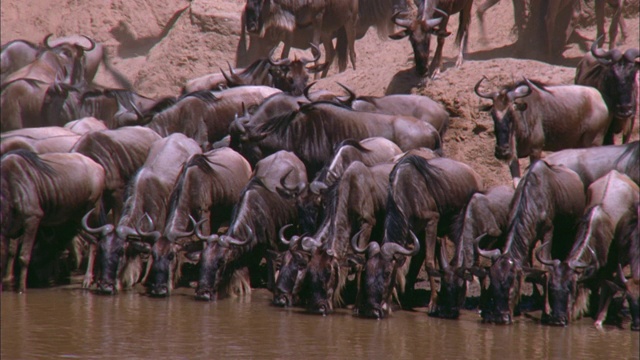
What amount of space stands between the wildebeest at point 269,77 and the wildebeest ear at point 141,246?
5.28m

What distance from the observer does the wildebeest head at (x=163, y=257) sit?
44.1 feet

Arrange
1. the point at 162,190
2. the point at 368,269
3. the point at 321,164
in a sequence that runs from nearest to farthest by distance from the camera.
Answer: the point at 368,269, the point at 162,190, the point at 321,164

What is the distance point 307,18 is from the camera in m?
22.2

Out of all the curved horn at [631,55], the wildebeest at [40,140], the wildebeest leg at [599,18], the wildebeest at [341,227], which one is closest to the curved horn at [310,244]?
the wildebeest at [341,227]

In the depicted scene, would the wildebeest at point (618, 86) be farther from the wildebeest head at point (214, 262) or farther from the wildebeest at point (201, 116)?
the wildebeest head at point (214, 262)

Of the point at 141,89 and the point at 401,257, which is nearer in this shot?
the point at 401,257

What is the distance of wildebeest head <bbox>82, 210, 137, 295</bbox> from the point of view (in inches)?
529

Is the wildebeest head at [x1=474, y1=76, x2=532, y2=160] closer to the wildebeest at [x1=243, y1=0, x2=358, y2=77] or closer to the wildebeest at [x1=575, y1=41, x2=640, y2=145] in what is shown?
the wildebeest at [x1=575, y1=41, x2=640, y2=145]

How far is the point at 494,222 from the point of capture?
1322 cm

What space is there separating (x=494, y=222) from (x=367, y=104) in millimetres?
4065

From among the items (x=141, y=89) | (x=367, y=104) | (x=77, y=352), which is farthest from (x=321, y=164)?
(x=141, y=89)

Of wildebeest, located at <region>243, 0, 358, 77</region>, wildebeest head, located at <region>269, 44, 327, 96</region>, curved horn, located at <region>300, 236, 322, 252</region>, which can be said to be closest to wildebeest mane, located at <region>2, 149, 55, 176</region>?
curved horn, located at <region>300, 236, 322, 252</region>

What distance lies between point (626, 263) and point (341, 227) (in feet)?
9.74

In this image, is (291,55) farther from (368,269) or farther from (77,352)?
(77,352)
